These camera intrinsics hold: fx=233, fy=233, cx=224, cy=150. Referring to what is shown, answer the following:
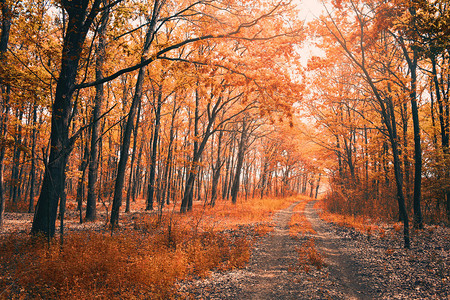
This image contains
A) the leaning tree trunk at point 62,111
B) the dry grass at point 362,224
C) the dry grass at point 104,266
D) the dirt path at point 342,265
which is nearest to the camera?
the dry grass at point 104,266

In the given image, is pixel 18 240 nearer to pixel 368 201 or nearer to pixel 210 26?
pixel 210 26

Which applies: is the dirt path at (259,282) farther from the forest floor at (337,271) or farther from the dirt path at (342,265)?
the dirt path at (342,265)

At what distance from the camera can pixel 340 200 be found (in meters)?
19.5

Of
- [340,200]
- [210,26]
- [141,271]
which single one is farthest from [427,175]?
[141,271]

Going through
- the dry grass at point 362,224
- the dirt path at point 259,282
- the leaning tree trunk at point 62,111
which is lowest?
the dirt path at point 259,282

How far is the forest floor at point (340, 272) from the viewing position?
216 inches

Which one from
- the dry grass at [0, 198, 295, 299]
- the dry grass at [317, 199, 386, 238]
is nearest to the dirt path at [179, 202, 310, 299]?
the dry grass at [0, 198, 295, 299]

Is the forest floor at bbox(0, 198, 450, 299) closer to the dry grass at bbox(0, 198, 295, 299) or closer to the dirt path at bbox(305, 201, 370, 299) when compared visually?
the dirt path at bbox(305, 201, 370, 299)

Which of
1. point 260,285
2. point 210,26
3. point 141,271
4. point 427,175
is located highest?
point 210,26

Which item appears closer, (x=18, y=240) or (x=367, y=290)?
(x=367, y=290)

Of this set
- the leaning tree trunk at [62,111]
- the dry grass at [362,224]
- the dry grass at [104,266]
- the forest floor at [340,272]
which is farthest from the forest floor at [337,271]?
the leaning tree trunk at [62,111]

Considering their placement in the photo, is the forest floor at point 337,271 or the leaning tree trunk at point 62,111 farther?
the leaning tree trunk at point 62,111

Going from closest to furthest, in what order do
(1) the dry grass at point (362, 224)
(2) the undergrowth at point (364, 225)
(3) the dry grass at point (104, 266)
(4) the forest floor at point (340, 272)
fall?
(3) the dry grass at point (104, 266), (4) the forest floor at point (340, 272), (2) the undergrowth at point (364, 225), (1) the dry grass at point (362, 224)

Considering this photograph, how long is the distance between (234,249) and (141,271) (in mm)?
3662
